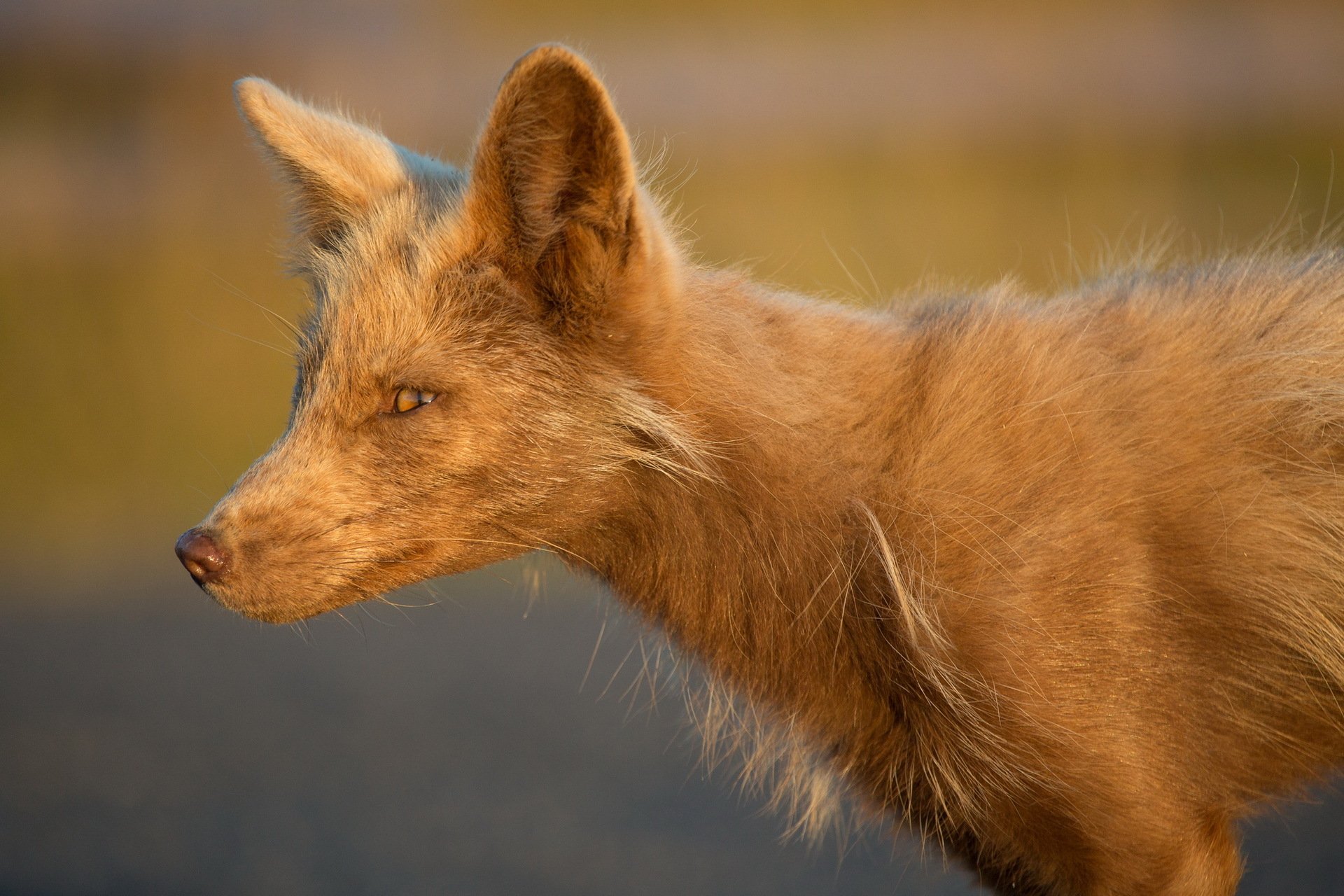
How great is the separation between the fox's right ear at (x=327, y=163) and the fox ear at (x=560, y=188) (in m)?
0.44

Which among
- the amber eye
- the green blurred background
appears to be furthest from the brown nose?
the green blurred background

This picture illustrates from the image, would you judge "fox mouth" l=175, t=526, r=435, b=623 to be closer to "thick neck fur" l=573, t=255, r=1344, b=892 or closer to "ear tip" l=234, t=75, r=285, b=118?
"thick neck fur" l=573, t=255, r=1344, b=892

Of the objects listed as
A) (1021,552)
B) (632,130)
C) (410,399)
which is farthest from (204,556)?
(632,130)

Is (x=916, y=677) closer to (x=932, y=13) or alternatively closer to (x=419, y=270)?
(x=419, y=270)

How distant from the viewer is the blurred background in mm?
6055

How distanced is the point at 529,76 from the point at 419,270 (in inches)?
26.3

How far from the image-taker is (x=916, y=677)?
3.05 meters

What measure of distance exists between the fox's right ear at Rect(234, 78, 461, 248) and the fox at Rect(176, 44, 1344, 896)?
22 cm

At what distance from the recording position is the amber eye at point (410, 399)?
319cm

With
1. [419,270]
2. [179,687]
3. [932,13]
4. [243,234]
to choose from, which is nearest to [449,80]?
[243,234]

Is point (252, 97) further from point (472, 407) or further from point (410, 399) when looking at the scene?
point (472, 407)

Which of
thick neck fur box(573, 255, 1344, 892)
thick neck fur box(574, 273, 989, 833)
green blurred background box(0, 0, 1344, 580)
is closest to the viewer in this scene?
thick neck fur box(573, 255, 1344, 892)

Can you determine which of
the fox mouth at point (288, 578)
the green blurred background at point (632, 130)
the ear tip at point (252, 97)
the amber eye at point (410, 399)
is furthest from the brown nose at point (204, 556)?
the green blurred background at point (632, 130)

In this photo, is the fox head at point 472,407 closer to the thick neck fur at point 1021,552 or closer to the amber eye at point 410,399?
the amber eye at point 410,399
